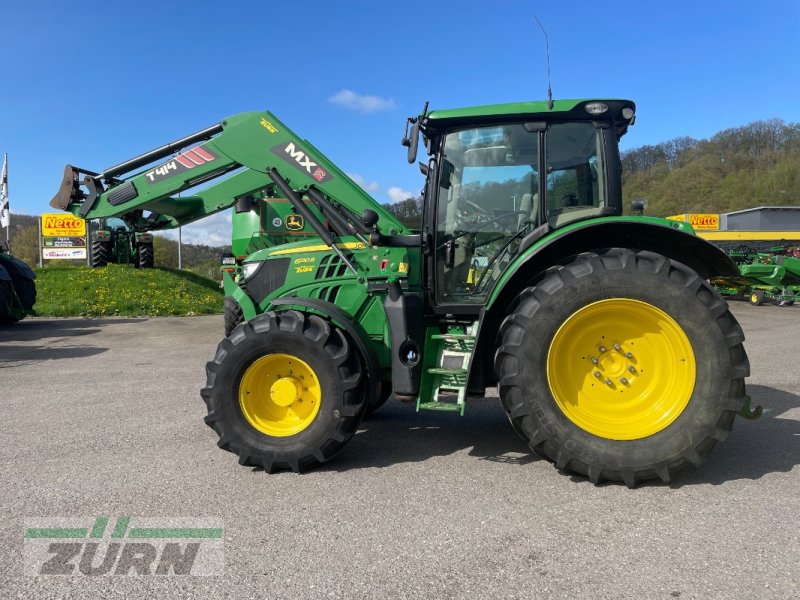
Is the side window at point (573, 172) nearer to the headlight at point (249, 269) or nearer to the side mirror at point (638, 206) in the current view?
the side mirror at point (638, 206)

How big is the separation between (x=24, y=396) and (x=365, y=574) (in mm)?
5352

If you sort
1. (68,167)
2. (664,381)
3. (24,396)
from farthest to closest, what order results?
(24,396) → (68,167) → (664,381)

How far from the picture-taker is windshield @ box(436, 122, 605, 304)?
13.3 feet

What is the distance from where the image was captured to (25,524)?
9.91ft

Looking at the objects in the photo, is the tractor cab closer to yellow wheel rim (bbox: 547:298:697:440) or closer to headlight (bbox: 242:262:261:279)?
yellow wheel rim (bbox: 547:298:697:440)

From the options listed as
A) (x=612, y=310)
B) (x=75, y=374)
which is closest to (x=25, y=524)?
(x=612, y=310)

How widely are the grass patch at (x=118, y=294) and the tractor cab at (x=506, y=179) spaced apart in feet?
46.9

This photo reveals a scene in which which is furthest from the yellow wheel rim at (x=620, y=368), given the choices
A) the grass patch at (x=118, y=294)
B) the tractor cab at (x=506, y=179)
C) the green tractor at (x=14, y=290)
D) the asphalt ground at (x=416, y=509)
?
the grass patch at (x=118, y=294)

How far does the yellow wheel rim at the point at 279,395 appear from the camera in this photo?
390 cm

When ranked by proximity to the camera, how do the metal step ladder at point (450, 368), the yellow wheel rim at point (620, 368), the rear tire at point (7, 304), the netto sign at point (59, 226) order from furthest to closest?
the netto sign at point (59, 226) → the rear tire at point (7, 304) → the metal step ladder at point (450, 368) → the yellow wheel rim at point (620, 368)

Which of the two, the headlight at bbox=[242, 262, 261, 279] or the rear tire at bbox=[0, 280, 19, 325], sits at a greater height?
the headlight at bbox=[242, 262, 261, 279]

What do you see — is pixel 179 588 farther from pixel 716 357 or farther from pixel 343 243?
pixel 716 357

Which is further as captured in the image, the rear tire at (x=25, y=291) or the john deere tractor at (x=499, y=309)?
the rear tire at (x=25, y=291)

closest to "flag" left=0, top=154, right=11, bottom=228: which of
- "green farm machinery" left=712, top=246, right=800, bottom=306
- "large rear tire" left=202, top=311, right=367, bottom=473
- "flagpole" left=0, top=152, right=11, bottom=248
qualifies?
"flagpole" left=0, top=152, right=11, bottom=248
